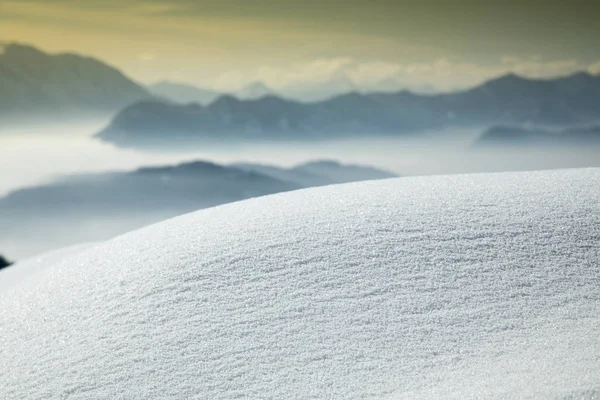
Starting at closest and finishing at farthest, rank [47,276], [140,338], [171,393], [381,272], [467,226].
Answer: [171,393], [140,338], [381,272], [467,226], [47,276]

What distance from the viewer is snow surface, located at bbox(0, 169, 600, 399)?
2004 millimetres

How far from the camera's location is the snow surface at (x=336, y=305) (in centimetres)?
200

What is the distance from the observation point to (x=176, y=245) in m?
2.64

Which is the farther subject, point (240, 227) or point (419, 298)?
point (240, 227)

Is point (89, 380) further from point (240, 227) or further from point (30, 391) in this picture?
point (240, 227)

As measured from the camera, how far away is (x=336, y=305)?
2264 millimetres

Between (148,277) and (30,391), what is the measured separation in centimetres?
56

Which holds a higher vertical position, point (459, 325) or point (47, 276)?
point (47, 276)

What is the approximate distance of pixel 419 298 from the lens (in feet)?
7.51

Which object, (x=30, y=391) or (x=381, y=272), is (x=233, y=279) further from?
(x=30, y=391)

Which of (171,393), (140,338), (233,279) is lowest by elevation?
(171,393)

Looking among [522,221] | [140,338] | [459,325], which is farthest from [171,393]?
[522,221]

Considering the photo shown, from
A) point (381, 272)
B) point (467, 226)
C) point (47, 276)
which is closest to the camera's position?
point (381, 272)

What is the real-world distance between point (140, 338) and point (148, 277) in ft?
1.04
